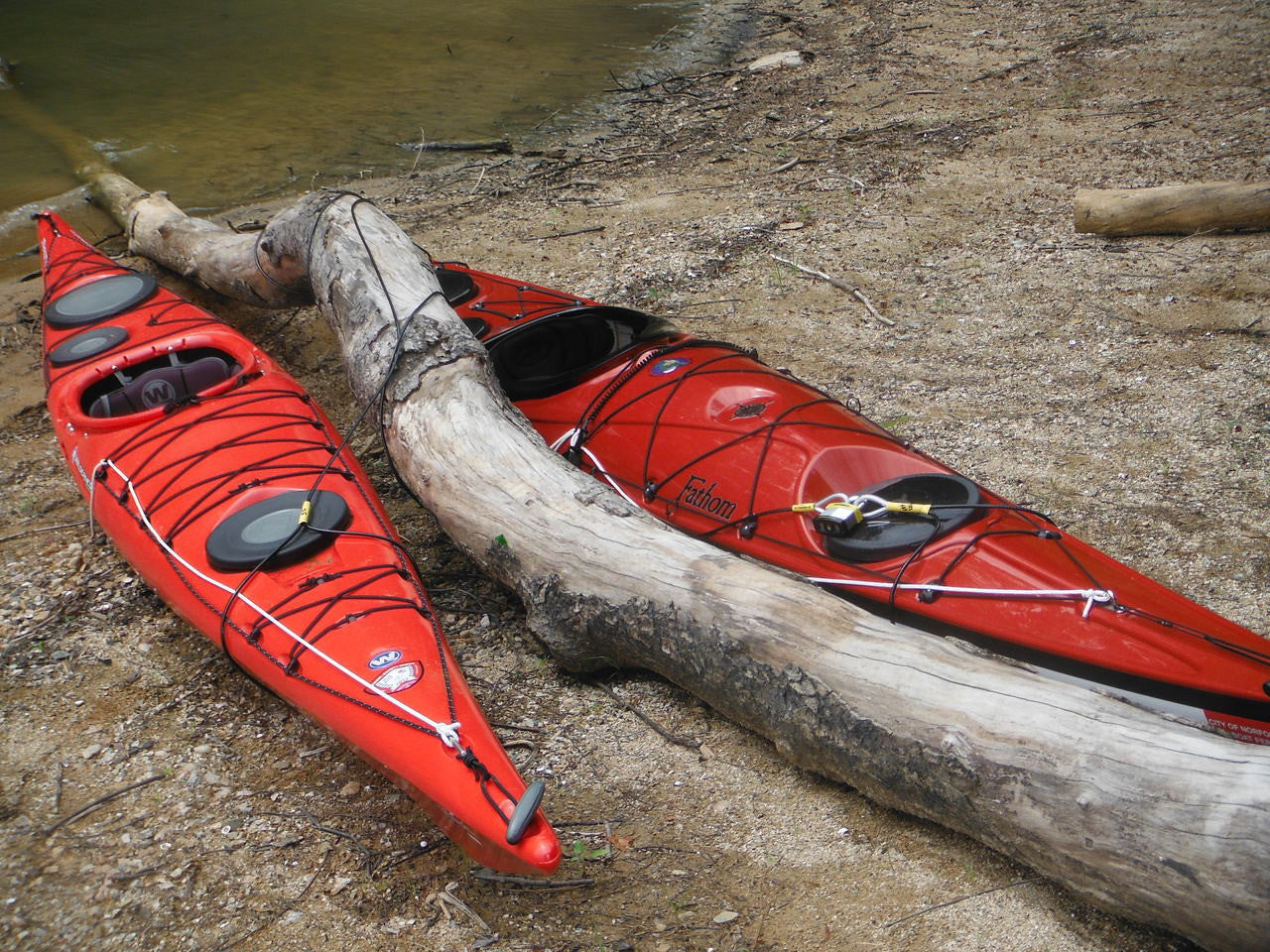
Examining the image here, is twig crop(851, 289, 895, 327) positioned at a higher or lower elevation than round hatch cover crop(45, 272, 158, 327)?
higher

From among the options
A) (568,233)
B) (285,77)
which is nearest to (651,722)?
(568,233)

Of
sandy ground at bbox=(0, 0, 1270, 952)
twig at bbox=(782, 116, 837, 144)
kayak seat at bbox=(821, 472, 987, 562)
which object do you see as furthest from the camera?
twig at bbox=(782, 116, 837, 144)

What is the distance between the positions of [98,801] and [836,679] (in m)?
1.90

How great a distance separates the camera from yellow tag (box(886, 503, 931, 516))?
274 centimetres

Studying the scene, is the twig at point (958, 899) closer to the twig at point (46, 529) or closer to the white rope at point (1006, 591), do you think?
the white rope at point (1006, 591)

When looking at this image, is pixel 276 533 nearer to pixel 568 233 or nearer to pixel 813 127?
pixel 568 233

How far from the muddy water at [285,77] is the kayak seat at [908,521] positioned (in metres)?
5.86

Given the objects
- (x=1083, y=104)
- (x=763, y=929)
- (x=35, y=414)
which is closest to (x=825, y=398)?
(x=763, y=929)

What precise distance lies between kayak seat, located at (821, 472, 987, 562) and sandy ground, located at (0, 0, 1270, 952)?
0.62 meters

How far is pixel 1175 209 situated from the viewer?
5043 millimetres

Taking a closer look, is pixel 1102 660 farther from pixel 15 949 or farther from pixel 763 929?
pixel 15 949

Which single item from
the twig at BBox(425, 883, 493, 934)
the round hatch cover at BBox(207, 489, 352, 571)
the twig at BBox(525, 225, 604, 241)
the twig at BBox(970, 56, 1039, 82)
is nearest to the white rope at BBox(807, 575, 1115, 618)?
the twig at BBox(425, 883, 493, 934)

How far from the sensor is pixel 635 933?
83.4 inches

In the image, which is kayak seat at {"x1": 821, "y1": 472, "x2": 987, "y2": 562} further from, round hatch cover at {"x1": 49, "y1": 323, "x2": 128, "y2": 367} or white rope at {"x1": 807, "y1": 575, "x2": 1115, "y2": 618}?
round hatch cover at {"x1": 49, "y1": 323, "x2": 128, "y2": 367}
